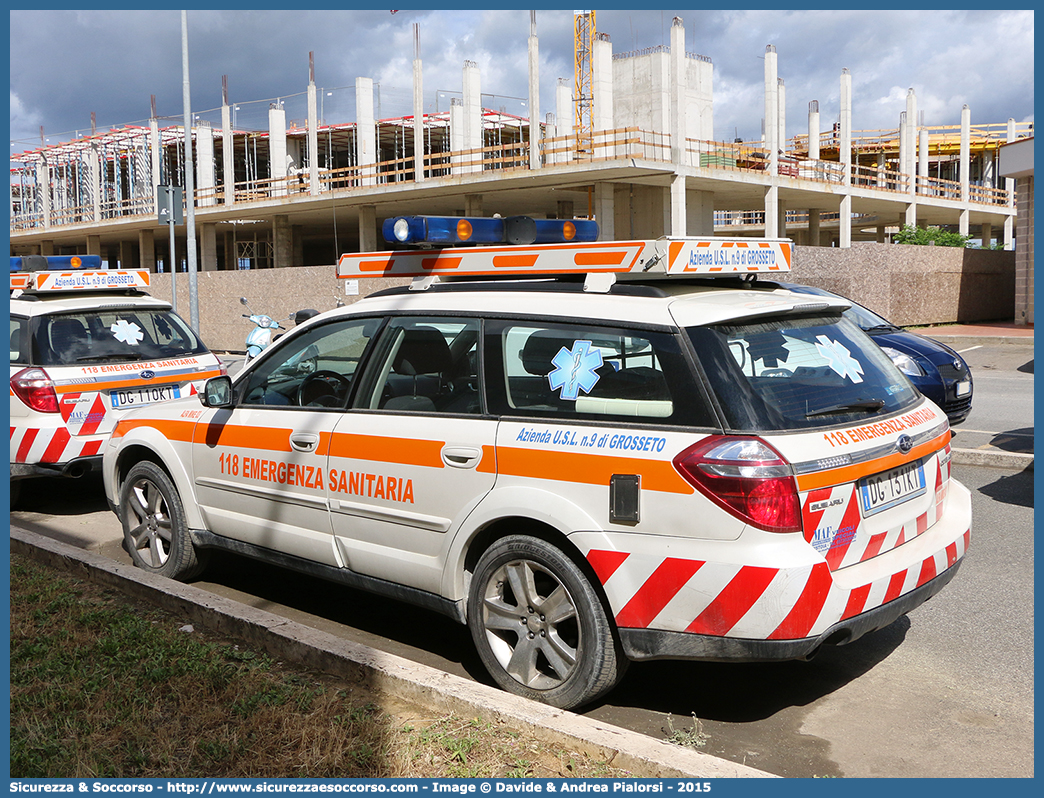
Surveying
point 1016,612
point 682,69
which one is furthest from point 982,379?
point 682,69

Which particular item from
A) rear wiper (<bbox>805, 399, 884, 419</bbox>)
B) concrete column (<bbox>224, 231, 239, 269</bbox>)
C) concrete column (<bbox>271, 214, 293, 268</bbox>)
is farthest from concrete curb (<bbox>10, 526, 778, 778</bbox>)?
concrete column (<bbox>224, 231, 239, 269</bbox>)

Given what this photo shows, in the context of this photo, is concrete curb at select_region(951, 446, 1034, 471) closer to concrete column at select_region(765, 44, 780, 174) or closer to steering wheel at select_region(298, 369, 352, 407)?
steering wheel at select_region(298, 369, 352, 407)

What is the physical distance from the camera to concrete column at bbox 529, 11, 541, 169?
3212 cm

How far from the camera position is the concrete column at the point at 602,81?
36.8 metres

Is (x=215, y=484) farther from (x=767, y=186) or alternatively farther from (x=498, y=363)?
(x=767, y=186)

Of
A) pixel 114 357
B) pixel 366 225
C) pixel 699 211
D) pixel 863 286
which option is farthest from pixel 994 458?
pixel 366 225

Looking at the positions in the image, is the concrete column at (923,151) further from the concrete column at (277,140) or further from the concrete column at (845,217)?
the concrete column at (277,140)

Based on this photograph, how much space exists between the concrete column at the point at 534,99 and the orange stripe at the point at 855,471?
96.1ft

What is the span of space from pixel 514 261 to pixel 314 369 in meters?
1.29

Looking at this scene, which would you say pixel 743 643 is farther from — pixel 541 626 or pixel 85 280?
pixel 85 280

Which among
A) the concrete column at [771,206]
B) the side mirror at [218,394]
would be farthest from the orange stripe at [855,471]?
the concrete column at [771,206]

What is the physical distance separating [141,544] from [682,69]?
29.9 meters

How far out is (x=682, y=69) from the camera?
3228 cm

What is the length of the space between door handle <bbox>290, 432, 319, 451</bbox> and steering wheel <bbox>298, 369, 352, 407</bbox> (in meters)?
0.18
